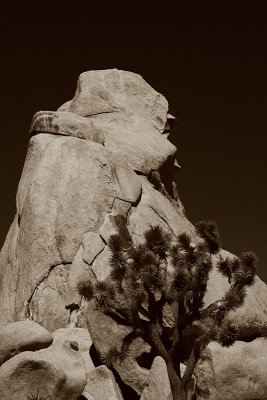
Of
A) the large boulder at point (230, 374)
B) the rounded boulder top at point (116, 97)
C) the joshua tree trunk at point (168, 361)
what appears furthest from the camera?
the rounded boulder top at point (116, 97)

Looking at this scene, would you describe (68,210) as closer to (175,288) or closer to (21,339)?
(21,339)

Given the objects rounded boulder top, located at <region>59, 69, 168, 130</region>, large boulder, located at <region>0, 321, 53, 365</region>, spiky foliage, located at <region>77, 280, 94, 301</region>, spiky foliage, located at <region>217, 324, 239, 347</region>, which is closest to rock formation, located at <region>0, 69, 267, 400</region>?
large boulder, located at <region>0, 321, 53, 365</region>

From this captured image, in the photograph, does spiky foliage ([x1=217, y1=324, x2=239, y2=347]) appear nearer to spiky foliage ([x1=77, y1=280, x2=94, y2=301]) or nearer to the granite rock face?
spiky foliage ([x1=77, y1=280, x2=94, y2=301])

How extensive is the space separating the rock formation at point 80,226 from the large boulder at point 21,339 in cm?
14

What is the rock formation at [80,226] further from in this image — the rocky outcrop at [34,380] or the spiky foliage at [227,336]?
the spiky foliage at [227,336]

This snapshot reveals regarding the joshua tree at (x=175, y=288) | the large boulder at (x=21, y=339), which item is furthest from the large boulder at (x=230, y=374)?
the large boulder at (x=21, y=339)

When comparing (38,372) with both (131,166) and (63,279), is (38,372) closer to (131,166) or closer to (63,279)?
(63,279)

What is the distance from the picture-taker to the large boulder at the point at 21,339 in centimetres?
1614

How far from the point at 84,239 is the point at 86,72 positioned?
11347mm

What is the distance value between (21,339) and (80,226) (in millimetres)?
6182

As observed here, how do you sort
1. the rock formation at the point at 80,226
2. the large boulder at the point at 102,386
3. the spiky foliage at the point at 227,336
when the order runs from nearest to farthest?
the spiky foliage at the point at 227,336 → the large boulder at the point at 102,386 → the rock formation at the point at 80,226

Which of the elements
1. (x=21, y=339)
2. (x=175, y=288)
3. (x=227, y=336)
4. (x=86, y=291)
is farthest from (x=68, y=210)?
(x=227, y=336)

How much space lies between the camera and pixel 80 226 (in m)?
21.8

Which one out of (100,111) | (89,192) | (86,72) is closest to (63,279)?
(89,192)
